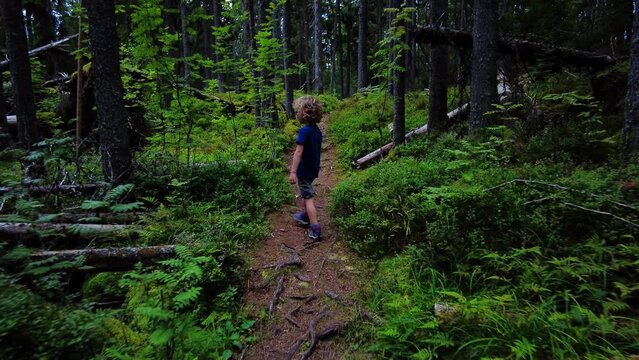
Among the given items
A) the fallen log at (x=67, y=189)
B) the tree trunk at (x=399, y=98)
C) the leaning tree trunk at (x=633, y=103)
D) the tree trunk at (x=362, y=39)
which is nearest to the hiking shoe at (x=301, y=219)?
the fallen log at (x=67, y=189)

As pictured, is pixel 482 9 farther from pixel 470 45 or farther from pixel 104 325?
pixel 104 325

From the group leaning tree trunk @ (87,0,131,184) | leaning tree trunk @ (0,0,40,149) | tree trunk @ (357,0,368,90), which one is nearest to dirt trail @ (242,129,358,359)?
leaning tree trunk @ (87,0,131,184)

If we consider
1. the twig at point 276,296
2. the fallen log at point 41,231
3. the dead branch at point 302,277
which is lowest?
the twig at point 276,296

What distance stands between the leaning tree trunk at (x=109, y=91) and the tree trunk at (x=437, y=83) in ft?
25.9

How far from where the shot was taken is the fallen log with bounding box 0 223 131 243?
448 cm

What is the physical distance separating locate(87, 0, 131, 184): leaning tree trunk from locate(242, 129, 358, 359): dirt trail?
3130 mm

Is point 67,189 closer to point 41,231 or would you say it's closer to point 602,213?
point 41,231

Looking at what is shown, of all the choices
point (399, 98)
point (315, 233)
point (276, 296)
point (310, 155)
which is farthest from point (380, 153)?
point (276, 296)

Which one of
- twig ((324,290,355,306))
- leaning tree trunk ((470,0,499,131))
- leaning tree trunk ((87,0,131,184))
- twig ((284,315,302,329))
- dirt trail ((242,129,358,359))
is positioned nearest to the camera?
dirt trail ((242,129,358,359))

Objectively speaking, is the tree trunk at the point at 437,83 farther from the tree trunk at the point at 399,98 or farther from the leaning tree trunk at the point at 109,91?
the leaning tree trunk at the point at 109,91

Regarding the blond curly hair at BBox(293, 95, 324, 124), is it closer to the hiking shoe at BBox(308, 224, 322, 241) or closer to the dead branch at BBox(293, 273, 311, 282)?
the hiking shoe at BBox(308, 224, 322, 241)

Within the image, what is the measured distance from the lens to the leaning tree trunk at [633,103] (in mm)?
5156

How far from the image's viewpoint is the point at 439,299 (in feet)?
11.8

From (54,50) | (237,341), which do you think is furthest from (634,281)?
(54,50)
